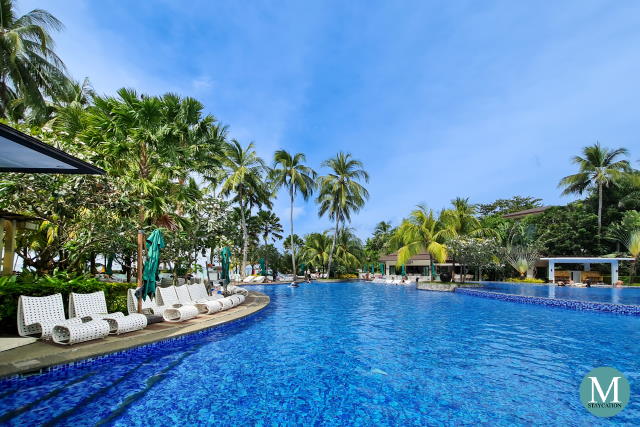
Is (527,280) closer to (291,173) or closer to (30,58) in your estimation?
(291,173)

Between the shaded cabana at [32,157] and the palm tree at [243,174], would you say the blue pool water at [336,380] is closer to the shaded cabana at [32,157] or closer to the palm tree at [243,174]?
the shaded cabana at [32,157]

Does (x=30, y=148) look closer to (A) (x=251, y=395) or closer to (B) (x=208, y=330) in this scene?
(A) (x=251, y=395)

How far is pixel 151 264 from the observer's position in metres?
7.71

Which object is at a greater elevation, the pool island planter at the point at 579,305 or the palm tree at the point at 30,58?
the palm tree at the point at 30,58

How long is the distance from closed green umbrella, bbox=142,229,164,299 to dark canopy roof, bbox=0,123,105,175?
2730mm

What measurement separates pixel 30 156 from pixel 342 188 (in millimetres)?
30355

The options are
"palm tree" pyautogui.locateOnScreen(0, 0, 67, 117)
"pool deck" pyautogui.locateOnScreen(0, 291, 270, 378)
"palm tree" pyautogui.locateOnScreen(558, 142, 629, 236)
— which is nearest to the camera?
"pool deck" pyautogui.locateOnScreen(0, 291, 270, 378)

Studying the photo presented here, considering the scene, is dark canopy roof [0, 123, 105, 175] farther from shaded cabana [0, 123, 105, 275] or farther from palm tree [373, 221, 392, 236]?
palm tree [373, 221, 392, 236]

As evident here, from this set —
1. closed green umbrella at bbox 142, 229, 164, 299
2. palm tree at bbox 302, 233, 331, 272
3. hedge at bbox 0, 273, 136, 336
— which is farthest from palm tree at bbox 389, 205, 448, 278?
hedge at bbox 0, 273, 136, 336

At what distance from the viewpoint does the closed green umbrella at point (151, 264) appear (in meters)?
7.65

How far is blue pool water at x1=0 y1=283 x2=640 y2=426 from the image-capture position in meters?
3.96

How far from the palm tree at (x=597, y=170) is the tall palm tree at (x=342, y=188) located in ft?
74.9

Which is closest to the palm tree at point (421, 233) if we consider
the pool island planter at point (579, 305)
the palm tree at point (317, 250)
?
the pool island planter at point (579, 305)

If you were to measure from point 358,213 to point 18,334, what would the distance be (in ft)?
103
